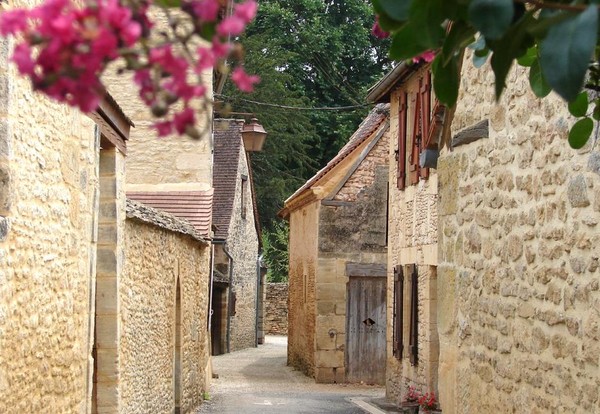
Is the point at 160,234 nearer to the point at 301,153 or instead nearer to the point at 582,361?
the point at 582,361

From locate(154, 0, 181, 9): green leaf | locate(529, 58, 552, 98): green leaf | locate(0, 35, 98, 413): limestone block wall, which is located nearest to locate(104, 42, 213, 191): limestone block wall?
locate(0, 35, 98, 413): limestone block wall

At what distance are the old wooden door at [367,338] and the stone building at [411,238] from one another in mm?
3954

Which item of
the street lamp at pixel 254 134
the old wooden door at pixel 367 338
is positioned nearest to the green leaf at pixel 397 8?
the street lamp at pixel 254 134

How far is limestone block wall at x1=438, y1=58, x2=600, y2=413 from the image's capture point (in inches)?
208

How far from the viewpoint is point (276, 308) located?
41.3 metres

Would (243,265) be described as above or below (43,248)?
above

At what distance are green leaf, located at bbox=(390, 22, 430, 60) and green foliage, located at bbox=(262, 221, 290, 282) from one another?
37.6 m

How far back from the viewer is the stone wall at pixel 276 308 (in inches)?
1596

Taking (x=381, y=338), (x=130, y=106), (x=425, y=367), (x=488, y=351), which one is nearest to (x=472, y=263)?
(x=488, y=351)

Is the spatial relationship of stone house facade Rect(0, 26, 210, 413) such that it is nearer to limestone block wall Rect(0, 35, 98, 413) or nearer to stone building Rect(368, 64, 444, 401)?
limestone block wall Rect(0, 35, 98, 413)

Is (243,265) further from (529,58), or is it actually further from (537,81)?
(537,81)

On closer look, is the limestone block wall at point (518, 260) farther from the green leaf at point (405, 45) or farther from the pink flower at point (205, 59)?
the pink flower at point (205, 59)

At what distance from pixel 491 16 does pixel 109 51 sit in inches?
32.3

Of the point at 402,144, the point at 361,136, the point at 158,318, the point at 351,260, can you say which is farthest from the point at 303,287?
the point at 158,318
